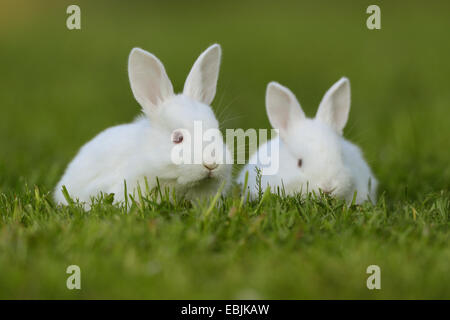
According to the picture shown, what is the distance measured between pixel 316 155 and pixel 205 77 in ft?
3.94

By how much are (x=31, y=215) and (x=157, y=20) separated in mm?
17888

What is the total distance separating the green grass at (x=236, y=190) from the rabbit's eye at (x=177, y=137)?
459mm

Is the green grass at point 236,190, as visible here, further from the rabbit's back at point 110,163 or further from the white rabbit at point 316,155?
the white rabbit at point 316,155

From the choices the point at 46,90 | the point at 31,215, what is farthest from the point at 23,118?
the point at 31,215

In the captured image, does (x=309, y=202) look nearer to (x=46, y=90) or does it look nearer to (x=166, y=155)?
(x=166, y=155)

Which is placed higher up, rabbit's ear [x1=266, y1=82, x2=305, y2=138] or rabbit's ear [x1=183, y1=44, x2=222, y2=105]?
rabbit's ear [x1=183, y1=44, x2=222, y2=105]

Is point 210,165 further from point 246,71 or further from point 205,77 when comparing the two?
point 246,71

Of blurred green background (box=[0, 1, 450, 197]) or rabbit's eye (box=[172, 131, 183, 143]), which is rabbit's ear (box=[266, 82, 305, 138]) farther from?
rabbit's eye (box=[172, 131, 183, 143])

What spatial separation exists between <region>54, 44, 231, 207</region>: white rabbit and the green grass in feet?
0.68

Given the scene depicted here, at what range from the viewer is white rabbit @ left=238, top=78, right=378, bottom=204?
5.18m

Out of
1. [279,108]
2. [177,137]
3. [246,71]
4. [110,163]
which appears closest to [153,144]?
[177,137]

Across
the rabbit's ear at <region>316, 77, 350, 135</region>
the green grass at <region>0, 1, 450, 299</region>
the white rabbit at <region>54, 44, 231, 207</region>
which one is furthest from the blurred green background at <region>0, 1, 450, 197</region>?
the rabbit's ear at <region>316, 77, 350, 135</region>

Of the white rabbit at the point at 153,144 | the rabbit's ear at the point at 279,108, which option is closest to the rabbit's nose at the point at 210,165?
the white rabbit at the point at 153,144

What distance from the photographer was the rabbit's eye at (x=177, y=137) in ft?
14.6
